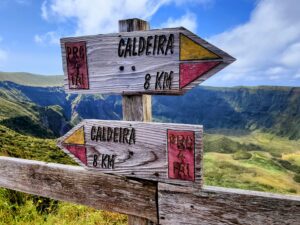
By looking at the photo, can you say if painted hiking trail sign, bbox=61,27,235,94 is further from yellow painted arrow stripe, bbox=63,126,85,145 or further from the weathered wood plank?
the weathered wood plank

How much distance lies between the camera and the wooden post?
286cm

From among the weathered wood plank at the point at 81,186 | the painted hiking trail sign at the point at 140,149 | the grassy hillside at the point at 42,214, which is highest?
the painted hiking trail sign at the point at 140,149

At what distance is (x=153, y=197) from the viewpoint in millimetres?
2941

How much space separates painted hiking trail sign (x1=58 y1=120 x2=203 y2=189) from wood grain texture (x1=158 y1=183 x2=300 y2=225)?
0.44 ft

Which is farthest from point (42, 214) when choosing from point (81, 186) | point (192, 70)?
point (192, 70)

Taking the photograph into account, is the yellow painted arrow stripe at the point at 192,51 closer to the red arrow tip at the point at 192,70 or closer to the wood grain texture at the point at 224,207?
the red arrow tip at the point at 192,70

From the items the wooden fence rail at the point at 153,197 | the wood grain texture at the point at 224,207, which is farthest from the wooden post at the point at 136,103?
the wood grain texture at the point at 224,207

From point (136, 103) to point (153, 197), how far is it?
0.84 metres

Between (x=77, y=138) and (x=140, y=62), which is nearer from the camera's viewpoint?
(x=140, y=62)

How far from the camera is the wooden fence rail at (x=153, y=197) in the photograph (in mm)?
2469

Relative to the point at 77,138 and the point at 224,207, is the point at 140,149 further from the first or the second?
the point at 224,207

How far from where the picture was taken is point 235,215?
2580mm

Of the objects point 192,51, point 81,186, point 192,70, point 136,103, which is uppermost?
point 192,51

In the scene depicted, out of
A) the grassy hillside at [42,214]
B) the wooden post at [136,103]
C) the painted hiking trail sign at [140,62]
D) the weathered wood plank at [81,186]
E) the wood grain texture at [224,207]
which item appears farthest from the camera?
the grassy hillside at [42,214]
